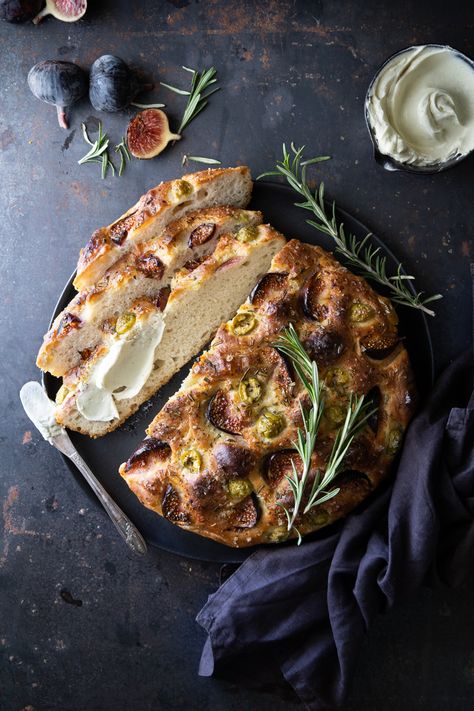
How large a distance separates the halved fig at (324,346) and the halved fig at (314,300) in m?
0.10

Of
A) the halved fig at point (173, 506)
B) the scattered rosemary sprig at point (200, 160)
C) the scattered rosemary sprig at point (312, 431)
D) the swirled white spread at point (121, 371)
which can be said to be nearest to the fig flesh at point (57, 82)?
the scattered rosemary sprig at point (200, 160)

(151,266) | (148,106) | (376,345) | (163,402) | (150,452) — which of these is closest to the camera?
(376,345)

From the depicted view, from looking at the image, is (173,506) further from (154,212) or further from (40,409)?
(154,212)

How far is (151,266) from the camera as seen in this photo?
3939 mm

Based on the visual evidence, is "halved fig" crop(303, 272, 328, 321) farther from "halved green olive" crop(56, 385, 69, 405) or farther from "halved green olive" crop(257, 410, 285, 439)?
"halved green olive" crop(56, 385, 69, 405)

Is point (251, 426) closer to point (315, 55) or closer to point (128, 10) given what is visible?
point (315, 55)

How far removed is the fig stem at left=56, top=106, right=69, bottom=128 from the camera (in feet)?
14.1

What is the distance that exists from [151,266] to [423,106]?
1.65 meters

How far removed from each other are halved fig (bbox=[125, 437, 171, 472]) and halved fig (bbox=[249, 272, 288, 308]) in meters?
0.86

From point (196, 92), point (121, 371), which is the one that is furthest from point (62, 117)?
point (121, 371)

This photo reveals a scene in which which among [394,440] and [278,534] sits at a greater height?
[394,440]

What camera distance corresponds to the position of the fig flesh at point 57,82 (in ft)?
13.6

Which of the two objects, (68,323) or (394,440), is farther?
(68,323)

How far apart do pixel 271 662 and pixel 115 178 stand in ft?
9.45
